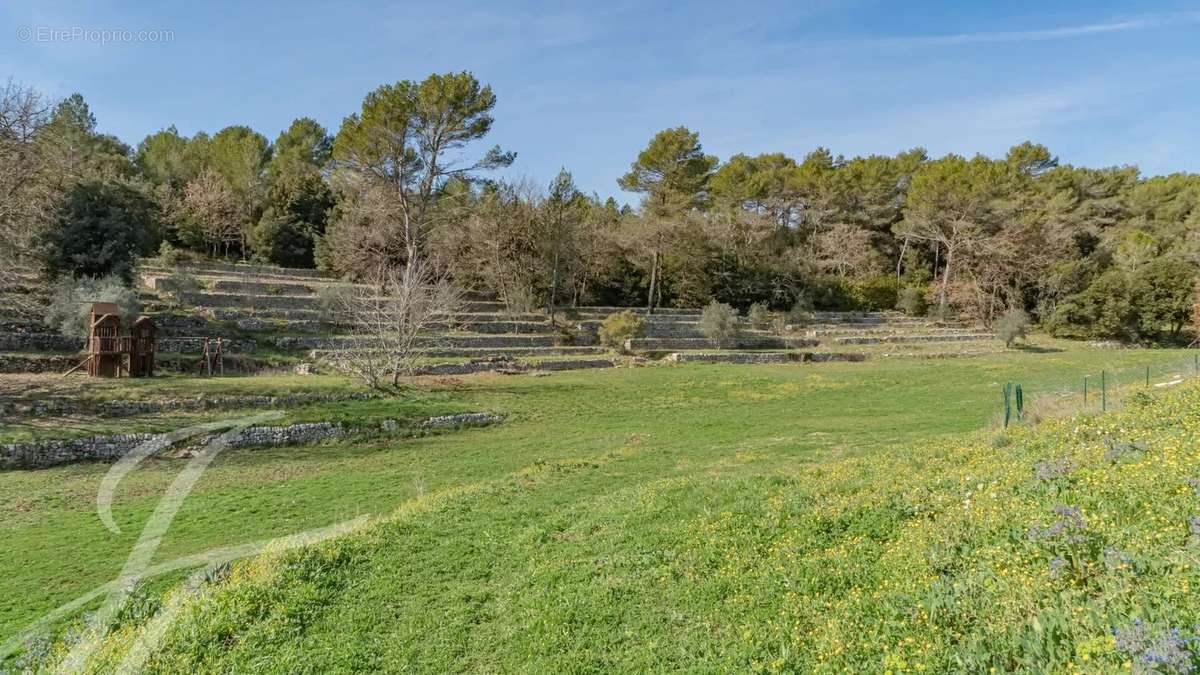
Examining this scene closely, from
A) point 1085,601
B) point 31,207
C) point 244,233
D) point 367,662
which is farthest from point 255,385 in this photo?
point 244,233

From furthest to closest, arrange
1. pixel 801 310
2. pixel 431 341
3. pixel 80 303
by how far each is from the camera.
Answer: pixel 801 310, pixel 431 341, pixel 80 303

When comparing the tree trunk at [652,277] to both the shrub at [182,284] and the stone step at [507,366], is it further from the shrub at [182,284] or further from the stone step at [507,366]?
the shrub at [182,284]

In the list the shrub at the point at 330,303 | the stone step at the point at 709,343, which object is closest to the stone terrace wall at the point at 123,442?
the shrub at the point at 330,303

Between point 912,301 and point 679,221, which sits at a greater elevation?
point 679,221

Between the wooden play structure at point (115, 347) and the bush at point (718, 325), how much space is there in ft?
95.6

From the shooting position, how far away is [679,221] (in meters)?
47.3

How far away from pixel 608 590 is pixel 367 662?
7.60 feet

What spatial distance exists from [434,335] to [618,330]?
11004 mm

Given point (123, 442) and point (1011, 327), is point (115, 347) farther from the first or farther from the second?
point (1011, 327)

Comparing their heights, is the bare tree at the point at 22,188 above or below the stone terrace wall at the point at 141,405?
above

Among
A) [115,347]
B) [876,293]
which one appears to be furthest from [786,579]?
[876,293]

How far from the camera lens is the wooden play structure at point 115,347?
65.2 feet

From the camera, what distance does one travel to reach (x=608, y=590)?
5973 mm

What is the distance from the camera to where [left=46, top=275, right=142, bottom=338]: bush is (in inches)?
903
